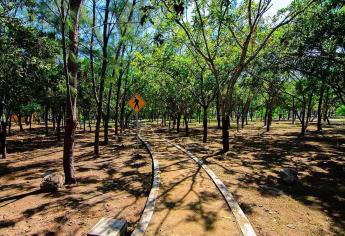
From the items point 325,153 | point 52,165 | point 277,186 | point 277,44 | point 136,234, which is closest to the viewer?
point 136,234

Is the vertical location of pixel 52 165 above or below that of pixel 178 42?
below

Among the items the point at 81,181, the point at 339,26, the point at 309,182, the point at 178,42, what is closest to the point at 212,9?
the point at 178,42

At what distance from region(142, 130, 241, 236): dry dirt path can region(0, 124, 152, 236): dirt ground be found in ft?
1.88

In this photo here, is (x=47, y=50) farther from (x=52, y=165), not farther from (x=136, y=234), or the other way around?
A: (x=136, y=234)

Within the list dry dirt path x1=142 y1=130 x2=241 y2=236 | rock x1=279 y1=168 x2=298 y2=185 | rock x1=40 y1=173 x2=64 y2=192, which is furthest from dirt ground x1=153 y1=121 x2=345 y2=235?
rock x1=40 y1=173 x2=64 y2=192

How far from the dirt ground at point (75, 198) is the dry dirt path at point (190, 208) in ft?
1.88

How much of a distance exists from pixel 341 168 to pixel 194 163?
20.4ft

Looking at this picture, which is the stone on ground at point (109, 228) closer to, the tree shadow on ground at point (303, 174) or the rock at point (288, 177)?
the tree shadow on ground at point (303, 174)

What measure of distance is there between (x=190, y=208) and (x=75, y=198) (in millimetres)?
3374

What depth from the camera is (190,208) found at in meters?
7.14

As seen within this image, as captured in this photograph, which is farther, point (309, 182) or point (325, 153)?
point (325, 153)

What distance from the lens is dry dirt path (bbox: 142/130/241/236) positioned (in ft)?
19.4

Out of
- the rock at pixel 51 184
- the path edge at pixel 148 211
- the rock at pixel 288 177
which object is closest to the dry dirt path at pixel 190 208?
the path edge at pixel 148 211

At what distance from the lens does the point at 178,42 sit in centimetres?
1770
